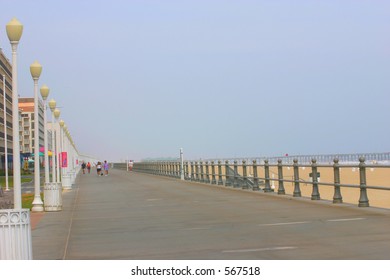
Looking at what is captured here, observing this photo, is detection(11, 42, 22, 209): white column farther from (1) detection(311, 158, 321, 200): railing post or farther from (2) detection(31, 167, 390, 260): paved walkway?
(1) detection(311, 158, 321, 200): railing post

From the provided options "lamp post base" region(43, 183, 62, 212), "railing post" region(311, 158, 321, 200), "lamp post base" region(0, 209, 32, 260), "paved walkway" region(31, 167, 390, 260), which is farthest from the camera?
"lamp post base" region(43, 183, 62, 212)

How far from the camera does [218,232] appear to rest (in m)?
13.7

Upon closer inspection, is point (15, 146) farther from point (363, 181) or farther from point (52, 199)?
point (52, 199)

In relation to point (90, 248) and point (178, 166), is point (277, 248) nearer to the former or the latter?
point (90, 248)

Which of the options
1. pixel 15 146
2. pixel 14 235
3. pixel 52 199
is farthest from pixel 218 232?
pixel 52 199

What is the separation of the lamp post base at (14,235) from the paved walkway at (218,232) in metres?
2.31

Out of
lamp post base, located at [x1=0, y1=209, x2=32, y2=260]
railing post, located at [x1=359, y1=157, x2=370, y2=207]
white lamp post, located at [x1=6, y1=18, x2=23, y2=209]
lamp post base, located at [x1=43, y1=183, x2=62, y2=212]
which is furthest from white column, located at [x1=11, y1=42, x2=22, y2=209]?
lamp post base, located at [x1=43, y1=183, x2=62, y2=212]

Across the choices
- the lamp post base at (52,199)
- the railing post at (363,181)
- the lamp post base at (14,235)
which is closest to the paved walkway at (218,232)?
the railing post at (363,181)

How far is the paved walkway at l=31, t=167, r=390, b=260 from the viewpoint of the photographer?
421 inches

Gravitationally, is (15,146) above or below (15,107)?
below

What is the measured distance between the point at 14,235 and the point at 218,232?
5.94 m

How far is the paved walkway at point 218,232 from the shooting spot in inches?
421

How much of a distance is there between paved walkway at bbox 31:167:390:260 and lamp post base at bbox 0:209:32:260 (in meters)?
2.31

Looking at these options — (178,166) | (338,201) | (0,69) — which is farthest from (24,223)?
(0,69)
